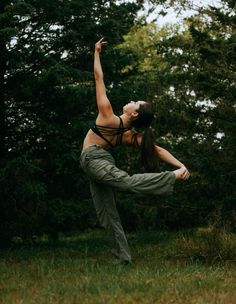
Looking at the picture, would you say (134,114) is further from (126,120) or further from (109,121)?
(109,121)

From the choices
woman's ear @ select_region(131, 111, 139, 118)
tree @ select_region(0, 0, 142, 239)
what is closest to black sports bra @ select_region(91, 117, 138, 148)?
woman's ear @ select_region(131, 111, 139, 118)

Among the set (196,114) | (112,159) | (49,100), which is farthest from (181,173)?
(196,114)

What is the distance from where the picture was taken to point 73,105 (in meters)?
11.5

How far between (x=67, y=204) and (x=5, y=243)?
68.0 inches

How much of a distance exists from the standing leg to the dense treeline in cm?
275

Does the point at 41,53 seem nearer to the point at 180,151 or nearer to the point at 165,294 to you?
the point at 180,151

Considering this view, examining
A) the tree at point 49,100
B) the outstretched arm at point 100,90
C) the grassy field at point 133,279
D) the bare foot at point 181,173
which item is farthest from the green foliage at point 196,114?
the bare foot at point 181,173

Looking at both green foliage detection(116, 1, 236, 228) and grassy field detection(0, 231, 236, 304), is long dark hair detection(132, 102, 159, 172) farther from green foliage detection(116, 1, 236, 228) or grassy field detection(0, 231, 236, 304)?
green foliage detection(116, 1, 236, 228)

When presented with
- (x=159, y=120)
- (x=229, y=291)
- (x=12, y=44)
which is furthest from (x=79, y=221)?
(x=229, y=291)

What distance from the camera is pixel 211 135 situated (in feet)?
44.4

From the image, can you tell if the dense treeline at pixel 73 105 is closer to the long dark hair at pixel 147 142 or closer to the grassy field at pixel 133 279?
the grassy field at pixel 133 279

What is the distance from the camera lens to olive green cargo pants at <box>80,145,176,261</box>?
21.8 feet

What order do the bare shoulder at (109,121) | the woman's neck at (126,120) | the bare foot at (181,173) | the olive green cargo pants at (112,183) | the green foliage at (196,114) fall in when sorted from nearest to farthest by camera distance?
1. the olive green cargo pants at (112,183)
2. the bare foot at (181,173)
3. the bare shoulder at (109,121)
4. the woman's neck at (126,120)
5. the green foliage at (196,114)

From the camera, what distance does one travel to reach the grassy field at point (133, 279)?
5027 millimetres
